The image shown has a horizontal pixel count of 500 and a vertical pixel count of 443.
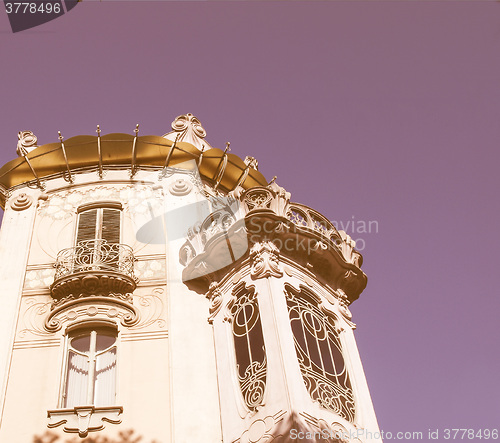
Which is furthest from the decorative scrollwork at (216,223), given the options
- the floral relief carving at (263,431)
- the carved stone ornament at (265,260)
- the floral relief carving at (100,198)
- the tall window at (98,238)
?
the floral relief carving at (263,431)

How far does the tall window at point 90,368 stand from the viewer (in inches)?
551

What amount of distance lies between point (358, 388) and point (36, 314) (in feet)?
21.4

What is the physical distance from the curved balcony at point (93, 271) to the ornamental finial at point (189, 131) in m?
5.58

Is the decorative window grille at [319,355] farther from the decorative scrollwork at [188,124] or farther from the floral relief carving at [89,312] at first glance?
the decorative scrollwork at [188,124]

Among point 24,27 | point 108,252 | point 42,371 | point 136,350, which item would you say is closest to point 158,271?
point 108,252

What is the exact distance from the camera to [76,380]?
14.3m

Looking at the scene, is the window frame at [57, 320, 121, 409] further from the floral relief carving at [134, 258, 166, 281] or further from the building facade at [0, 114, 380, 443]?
the floral relief carving at [134, 258, 166, 281]

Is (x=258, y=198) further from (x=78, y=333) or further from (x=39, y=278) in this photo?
(x=39, y=278)

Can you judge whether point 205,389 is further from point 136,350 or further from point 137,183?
point 137,183

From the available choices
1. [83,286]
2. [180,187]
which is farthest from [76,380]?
[180,187]

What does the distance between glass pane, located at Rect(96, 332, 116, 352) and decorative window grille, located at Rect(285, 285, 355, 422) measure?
11.6 ft

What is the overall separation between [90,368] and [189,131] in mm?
9539

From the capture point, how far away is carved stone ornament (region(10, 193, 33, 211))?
1884cm

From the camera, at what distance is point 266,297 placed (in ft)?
48.0
